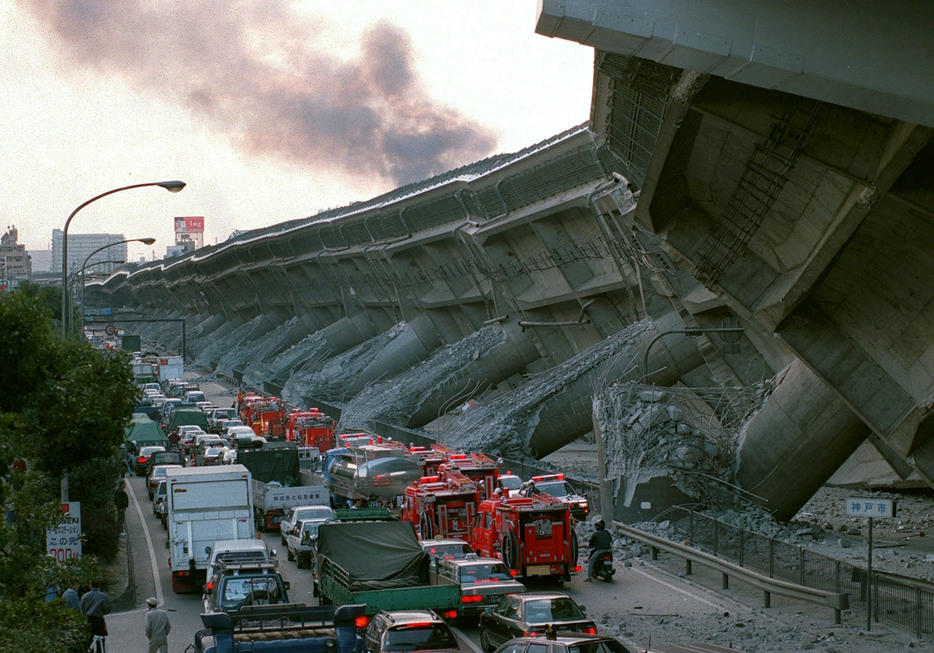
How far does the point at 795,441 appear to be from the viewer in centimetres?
2678

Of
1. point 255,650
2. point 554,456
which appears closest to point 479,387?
point 554,456

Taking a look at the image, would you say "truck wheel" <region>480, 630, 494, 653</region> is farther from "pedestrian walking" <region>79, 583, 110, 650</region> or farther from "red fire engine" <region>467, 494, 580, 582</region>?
"pedestrian walking" <region>79, 583, 110, 650</region>

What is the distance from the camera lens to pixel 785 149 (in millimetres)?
17312

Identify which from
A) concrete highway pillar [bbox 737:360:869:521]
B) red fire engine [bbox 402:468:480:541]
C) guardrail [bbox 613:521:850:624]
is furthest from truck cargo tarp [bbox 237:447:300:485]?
concrete highway pillar [bbox 737:360:869:521]

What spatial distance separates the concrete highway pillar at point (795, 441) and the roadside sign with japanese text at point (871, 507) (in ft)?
25.0

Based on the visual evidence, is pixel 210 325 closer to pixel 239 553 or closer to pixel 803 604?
pixel 239 553

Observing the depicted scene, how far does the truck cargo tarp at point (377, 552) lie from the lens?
21.3 m

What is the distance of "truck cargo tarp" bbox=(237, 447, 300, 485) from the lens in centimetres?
3797

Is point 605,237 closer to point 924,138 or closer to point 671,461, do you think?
point 671,461

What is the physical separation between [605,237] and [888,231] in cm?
2655

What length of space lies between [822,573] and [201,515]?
1275cm

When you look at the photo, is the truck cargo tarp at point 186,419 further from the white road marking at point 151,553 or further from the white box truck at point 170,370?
the white box truck at point 170,370

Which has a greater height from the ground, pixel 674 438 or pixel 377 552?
pixel 674 438

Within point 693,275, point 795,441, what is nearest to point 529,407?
point 795,441
